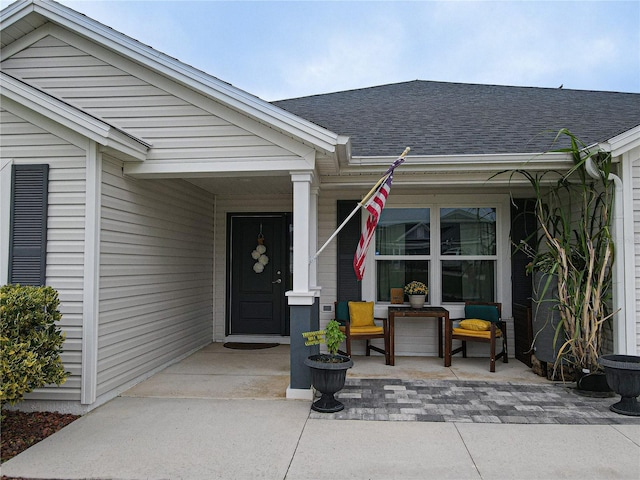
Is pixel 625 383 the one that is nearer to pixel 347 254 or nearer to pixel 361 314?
pixel 361 314

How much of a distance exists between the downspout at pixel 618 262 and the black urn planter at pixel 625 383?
2.20 ft

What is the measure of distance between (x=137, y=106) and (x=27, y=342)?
8.20 ft

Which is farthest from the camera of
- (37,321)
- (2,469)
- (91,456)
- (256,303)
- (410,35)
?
(410,35)

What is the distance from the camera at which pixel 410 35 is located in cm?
1748

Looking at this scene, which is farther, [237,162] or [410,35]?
[410,35]

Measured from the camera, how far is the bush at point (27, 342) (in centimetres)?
317

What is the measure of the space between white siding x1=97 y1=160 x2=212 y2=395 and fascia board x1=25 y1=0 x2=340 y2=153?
3.56 ft

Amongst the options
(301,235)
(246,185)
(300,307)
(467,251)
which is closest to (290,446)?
(300,307)

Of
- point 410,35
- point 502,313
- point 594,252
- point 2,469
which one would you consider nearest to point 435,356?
point 502,313

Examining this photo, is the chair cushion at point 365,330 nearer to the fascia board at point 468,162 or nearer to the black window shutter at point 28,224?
the fascia board at point 468,162

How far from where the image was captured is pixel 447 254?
6254 mm

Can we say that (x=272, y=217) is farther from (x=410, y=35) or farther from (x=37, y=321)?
(x=410, y=35)

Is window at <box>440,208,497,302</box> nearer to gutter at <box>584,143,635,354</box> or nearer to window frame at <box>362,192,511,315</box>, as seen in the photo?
window frame at <box>362,192,511,315</box>

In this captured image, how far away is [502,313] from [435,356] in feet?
3.47
